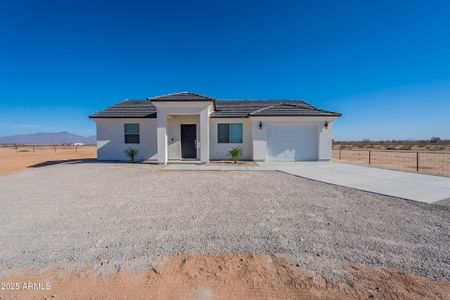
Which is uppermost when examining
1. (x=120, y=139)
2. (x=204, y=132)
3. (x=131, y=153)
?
(x=204, y=132)

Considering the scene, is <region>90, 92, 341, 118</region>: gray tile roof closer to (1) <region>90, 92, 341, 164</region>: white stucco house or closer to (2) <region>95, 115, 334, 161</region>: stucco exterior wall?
(1) <region>90, 92, 341, 164</region>: white stucco house

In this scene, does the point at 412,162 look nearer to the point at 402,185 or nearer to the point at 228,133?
the point at 402,185

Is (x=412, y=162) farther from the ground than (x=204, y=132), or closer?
closer

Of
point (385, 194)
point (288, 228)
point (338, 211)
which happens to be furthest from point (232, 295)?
point (385, 194)

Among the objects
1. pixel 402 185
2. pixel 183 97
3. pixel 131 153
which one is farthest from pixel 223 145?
pixel 402 185

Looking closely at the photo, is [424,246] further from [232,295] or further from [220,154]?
[220,154]

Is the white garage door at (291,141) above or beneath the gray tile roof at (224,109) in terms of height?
beneath

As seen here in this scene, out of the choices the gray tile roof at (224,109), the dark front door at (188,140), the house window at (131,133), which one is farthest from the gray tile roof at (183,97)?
the house window at (131,133)

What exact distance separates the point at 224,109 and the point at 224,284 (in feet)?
43.8

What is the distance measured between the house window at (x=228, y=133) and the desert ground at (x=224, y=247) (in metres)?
8.43

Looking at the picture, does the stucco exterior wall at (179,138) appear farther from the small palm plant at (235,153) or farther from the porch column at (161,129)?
the porch column at (161,129)

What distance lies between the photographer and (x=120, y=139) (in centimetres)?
1402

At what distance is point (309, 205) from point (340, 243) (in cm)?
186

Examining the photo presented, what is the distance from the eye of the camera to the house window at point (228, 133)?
1402cm
